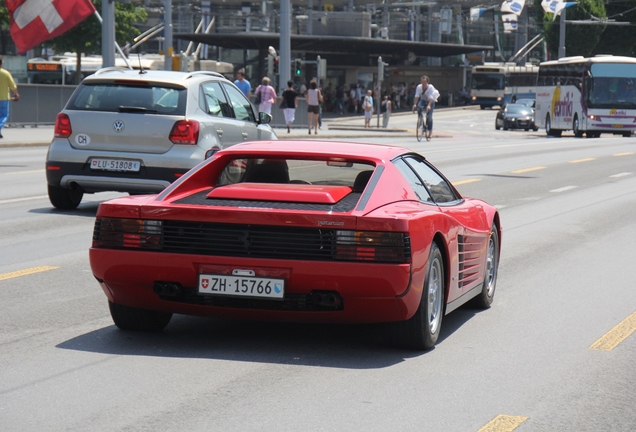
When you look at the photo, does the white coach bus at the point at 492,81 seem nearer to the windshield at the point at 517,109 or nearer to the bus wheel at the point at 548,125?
the windshield at the point at 517,109

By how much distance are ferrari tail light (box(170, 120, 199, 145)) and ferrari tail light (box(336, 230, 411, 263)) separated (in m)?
7.67

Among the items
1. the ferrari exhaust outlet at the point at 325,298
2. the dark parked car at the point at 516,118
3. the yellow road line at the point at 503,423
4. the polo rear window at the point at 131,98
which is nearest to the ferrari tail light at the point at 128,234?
the ferrari exhaust outlet at the point at 325,298

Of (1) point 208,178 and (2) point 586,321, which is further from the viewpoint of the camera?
(2) point 586,321

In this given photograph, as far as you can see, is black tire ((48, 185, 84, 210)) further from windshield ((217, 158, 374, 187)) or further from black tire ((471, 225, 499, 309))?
windshield ((217, 158, 374, 187))

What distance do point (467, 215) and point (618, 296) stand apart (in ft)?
6.46

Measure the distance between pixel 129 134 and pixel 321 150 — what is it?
6871 mm

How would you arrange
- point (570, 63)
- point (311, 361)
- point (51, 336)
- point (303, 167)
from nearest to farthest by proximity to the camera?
point (311, 361), point (51, 336), point (303, 167), point (570, 63)

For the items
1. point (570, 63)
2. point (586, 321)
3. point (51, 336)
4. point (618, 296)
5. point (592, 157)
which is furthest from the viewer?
point (570, 63)

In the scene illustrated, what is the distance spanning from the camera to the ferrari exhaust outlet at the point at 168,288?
687cm

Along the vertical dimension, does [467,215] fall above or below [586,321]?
above

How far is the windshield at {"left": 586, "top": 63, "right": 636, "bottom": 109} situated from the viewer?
4853cm

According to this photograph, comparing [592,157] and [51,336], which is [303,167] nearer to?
[51,336]

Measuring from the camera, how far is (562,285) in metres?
10.0

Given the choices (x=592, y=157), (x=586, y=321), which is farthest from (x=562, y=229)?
(x=592, y=157)
